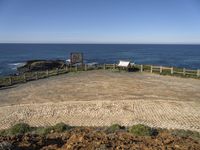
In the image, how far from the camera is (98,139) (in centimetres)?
1062

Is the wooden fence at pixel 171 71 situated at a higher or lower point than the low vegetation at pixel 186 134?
higher

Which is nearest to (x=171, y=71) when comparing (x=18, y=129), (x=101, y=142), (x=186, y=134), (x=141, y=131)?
(x=186, y=134)

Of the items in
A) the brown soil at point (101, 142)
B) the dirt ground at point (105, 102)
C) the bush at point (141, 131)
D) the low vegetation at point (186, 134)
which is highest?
the brown soil at point (101, 142)

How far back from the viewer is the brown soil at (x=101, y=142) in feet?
31.3

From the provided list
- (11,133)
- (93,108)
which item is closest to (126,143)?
(11,133)

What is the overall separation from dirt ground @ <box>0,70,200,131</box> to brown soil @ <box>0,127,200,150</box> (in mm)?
3445

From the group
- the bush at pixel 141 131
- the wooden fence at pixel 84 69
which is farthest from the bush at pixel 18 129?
the wooden fence at pixel 84 69

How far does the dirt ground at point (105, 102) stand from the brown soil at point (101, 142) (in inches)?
136

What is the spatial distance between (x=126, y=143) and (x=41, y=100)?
41.1 ft

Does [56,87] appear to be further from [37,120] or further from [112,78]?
[37,120]

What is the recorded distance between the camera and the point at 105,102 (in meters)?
20.1

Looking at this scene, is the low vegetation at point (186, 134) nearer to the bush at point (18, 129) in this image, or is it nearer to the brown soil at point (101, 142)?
the brown soil at point (101, 142)

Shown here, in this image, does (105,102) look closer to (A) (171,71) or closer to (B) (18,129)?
(B) (18,129)

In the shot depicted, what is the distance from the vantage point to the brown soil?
9.53 meters
